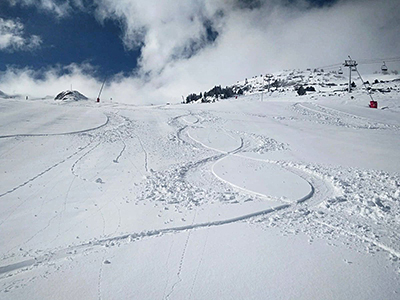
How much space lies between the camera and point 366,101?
3359cm

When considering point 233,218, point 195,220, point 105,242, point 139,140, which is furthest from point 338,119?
point 105,242

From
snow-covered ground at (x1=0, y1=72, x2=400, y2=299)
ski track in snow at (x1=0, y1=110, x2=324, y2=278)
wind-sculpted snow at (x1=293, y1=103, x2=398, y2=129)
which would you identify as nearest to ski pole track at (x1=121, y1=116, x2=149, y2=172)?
snow-covered ground at (x1=0, y1=72, x2=400, y2=299)

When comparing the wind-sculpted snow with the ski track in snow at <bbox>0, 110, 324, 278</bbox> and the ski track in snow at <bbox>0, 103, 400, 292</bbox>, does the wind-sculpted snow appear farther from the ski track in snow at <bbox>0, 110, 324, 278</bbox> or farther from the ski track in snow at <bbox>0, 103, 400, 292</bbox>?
the ski track in snow at <bbox>0, 110, 324, 278</bbox>

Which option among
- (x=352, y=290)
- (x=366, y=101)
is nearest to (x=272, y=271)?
(x=352, y=290)

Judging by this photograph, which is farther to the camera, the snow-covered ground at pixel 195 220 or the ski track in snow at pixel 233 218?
the ski track in snow at pixel 233 218

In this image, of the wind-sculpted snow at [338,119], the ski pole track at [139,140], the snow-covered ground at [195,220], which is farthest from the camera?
the wind-sculpted snow at [338,119]

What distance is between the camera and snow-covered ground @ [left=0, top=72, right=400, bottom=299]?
12.4ft

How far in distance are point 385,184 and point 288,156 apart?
4154mm

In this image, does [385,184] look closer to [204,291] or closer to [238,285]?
[238,285]

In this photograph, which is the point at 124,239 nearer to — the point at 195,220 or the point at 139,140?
the point at 195,220

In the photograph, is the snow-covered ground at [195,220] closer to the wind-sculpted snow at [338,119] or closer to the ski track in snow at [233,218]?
the ski track in snow at [233,218]

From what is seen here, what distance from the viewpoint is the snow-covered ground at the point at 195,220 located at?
3.79m

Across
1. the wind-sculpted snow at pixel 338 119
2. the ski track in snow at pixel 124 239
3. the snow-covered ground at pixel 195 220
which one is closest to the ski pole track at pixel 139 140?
the snow-covered ground at pixel 195 220

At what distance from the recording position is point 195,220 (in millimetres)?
5672
